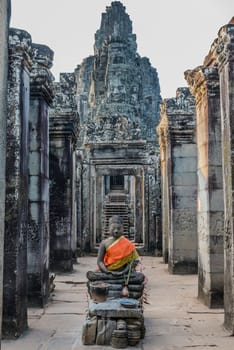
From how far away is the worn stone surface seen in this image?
18.6 ft

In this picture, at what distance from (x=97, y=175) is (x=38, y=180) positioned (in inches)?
397

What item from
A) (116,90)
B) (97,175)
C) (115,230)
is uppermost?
(116,90)

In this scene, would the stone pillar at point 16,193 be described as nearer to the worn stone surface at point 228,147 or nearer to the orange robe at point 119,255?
the orange robe at point 119,255

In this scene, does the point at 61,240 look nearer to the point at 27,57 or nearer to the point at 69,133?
the point at 69,133

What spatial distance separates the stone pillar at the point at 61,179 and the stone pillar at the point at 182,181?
2555 millimetres

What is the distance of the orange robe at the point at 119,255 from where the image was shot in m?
6.33

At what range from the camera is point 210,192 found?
7469 mm

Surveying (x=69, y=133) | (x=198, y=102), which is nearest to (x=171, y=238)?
(x=69, y=133)

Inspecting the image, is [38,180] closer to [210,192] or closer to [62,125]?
[210,192]

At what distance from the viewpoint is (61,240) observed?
38.3 feet

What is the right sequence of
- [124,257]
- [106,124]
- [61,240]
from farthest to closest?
[106,124] < [61,240] < [124,257]

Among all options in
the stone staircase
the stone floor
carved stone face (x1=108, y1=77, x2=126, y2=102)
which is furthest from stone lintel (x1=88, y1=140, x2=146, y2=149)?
carved stone face (x1=108, y1=77, x2=126, y2=102)

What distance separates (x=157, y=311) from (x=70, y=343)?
2.14 m

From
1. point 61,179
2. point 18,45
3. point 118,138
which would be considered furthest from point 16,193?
point 118,138
